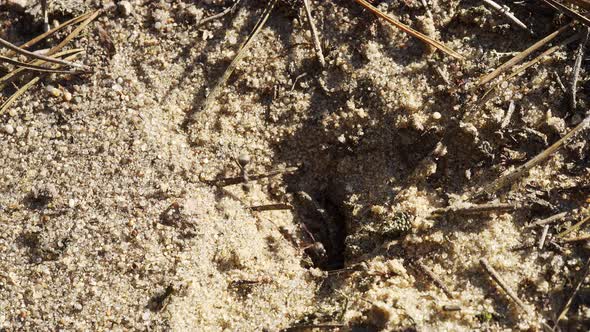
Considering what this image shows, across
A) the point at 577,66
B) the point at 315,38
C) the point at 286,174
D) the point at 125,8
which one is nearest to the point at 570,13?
the point at 577,66

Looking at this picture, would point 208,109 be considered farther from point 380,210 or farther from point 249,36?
point 380,210

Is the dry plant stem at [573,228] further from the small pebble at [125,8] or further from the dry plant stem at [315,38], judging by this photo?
the small pebble at [125,8]

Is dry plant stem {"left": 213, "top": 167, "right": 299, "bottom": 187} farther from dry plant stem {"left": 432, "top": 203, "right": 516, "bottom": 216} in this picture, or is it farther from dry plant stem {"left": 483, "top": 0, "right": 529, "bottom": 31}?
dry plant stem {"left": 483, "top": 0, "right": 529, "bottom": 31}

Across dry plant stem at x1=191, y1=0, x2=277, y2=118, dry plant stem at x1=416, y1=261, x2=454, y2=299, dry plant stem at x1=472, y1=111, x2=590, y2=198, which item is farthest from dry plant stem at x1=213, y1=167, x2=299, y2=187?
dry plant stem at x1=472, y1=111, x2=590, y2=198

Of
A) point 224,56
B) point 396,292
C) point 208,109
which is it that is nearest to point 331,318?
point 396,292

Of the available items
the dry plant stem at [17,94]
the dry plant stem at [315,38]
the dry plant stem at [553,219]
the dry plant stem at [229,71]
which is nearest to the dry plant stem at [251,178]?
the dry plant stem at [229,71]

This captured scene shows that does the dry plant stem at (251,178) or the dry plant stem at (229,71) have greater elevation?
the dry plant stem at (229,71)
